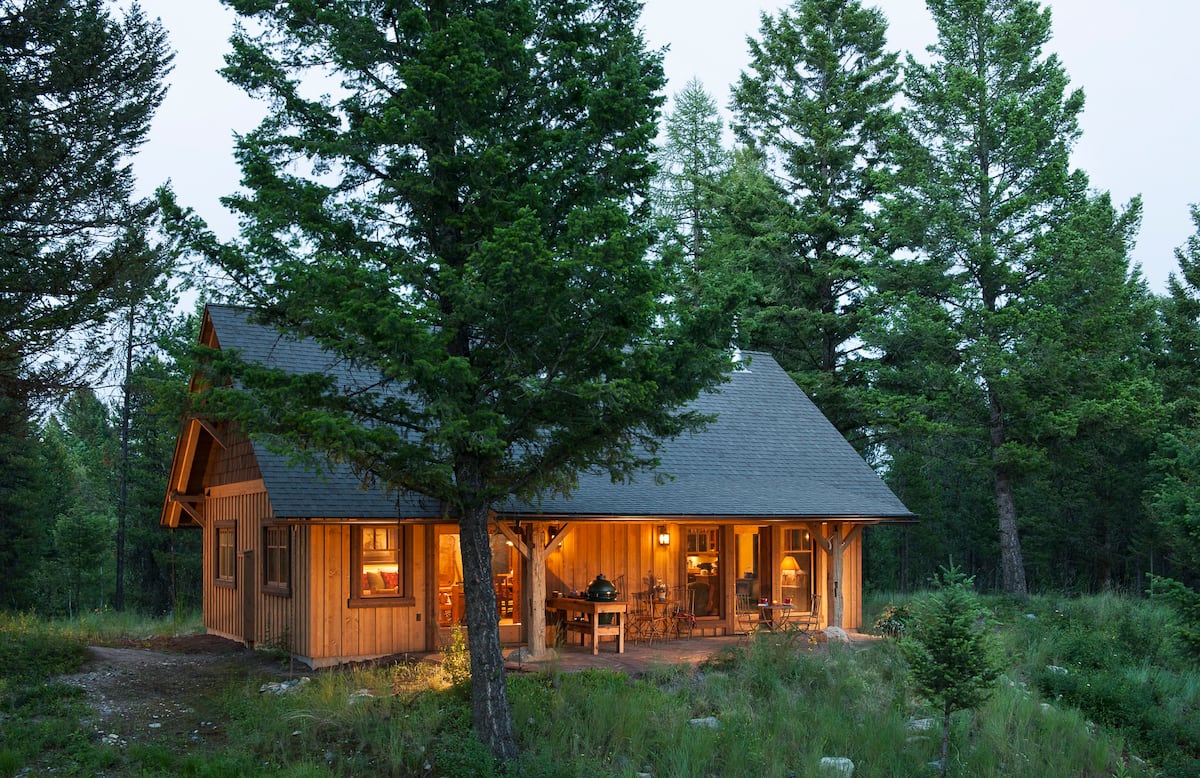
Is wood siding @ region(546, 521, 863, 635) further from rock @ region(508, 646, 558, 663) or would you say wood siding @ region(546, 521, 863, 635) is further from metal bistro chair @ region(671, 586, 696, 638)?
rock @ region(508, 646, 558, 663)

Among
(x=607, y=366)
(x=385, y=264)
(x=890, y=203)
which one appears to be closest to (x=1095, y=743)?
(x=607, y=366)

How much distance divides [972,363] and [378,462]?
17.0 meters

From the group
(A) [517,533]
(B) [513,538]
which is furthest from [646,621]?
(B) [513,538]

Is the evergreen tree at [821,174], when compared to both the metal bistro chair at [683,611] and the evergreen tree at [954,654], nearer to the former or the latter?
the metal bistro chair at [683,611]

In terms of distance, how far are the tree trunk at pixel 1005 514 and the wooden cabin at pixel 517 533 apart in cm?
477

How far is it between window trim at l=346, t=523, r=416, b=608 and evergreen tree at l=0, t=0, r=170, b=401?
4192 millimetres

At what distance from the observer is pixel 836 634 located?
57.0ft

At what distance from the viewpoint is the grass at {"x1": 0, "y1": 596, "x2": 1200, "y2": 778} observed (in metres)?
10.5

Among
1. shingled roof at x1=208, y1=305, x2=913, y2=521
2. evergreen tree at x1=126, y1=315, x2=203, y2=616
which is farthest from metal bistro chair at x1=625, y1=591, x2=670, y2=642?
evergreen tree at x1=126, y1=315, x2=203, y2=616

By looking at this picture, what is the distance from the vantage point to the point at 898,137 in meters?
24.7

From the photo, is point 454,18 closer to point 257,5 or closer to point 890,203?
point 257,5

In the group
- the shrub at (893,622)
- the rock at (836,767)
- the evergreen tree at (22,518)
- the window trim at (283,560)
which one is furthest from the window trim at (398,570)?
the evergreen tree at (22,518)

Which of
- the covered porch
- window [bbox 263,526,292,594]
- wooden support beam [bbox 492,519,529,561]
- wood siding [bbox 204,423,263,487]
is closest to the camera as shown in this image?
wooden support beam [bbox 492,519,529,561]

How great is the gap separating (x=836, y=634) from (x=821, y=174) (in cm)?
1551
